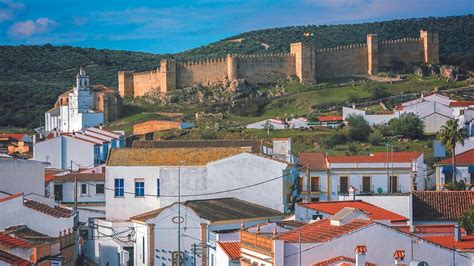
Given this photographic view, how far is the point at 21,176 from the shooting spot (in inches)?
1537

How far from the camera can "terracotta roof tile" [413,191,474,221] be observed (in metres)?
39.7

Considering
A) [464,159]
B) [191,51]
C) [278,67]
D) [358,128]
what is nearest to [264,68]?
[278,67]

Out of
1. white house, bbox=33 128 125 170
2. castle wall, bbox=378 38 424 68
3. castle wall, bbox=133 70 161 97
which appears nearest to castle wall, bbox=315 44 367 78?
castle wall, bbox=378 38 424 68

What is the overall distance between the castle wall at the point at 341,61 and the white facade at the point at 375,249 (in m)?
93.4

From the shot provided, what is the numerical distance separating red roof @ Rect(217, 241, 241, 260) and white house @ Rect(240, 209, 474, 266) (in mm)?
2447

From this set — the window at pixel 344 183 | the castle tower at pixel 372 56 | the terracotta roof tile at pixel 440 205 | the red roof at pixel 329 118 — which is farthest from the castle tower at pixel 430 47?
the terracotta roof tile at pixel 440 205

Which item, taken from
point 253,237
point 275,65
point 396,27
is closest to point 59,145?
point 253,237

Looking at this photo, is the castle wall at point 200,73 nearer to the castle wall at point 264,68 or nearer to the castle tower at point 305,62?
the castle wall at point 264,68

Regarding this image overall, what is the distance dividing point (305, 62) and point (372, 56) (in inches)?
331

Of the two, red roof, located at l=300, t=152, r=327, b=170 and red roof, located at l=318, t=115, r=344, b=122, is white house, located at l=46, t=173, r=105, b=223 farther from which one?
red roof, located at l=318, t=115, r=344, b=122

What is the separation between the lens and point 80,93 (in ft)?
326

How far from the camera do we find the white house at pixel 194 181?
142ft

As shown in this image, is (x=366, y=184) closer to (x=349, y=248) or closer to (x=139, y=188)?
(x=139, y=188)

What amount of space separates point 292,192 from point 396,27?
455ft
